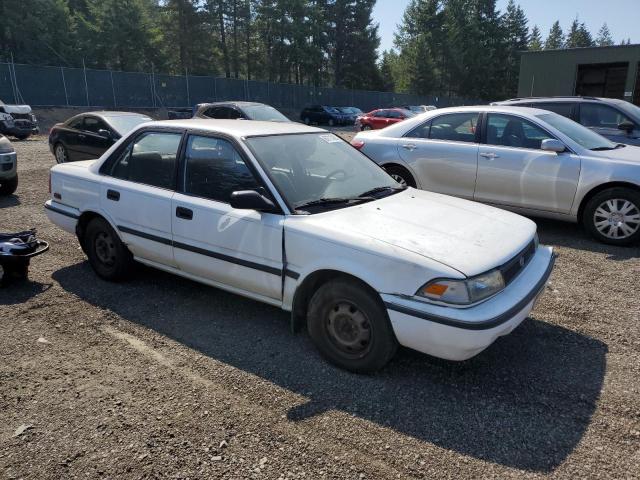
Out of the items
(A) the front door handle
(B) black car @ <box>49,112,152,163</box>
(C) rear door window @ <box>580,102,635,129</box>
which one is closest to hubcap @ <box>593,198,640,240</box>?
(C) rear door window @ <box>580,102,635,129</box>

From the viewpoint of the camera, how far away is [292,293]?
344 cm

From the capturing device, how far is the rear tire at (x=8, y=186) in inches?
342

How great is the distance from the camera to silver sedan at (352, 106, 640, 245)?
5.89m

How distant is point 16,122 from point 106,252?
61.7 ft

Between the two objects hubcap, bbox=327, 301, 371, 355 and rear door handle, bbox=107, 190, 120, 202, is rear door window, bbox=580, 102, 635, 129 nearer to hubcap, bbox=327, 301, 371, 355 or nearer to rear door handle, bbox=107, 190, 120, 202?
hubcap, bbox=327, 301, 371, 355

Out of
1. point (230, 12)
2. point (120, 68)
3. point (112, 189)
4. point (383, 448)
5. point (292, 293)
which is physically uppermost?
point (230, 12)

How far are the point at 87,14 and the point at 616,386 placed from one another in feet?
220

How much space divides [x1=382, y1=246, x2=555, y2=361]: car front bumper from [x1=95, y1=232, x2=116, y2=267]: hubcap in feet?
9.52

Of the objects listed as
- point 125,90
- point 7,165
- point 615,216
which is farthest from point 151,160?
point 125,90

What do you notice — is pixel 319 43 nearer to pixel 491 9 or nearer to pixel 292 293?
pixel 491 9

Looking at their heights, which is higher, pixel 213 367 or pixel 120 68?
pixel 120 68

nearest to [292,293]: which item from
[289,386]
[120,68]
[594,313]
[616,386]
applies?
[289,386]

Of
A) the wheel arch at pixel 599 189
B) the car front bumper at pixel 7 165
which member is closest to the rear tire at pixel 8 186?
the car front bumper at pixel 7 165

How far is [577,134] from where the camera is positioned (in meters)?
6.46
